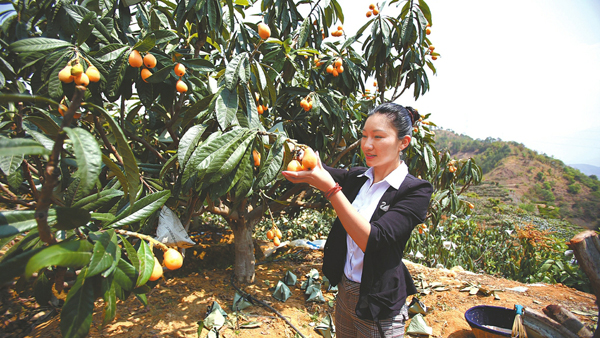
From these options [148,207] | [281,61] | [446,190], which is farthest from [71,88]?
[446,190]

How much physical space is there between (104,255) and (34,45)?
2.76 feet

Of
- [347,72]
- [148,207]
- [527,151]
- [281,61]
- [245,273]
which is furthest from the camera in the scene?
[527,151]

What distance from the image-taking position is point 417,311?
2234 mm

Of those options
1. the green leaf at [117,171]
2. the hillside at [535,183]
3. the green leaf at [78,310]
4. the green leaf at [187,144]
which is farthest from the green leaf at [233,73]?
the hillside at [535,183]

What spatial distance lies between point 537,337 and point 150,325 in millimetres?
2391

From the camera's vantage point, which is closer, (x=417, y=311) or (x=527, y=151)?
(x=417, y=311)

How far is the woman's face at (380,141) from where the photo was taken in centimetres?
106

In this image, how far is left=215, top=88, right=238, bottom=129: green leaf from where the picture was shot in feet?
3.46

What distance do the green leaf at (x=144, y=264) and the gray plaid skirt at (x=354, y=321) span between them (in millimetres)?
728

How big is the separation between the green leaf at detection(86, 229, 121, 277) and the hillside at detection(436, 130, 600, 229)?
1631cm

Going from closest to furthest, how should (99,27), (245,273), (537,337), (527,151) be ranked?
(99,27) < (537,337) < (245,273) < (527,151)

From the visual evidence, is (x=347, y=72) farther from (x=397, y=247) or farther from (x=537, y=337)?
(x=537, y=337)

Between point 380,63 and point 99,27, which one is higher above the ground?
point 380,63

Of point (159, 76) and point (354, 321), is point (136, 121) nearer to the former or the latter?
point (159, 76)
